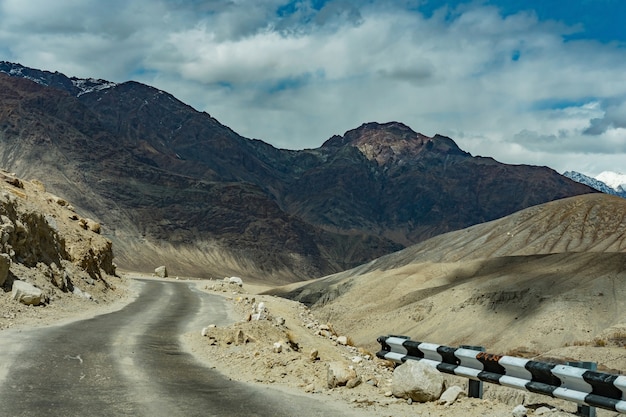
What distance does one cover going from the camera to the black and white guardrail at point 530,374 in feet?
27.0

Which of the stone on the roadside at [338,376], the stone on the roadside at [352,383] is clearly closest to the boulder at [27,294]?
the stone on the roadside at [338,376]

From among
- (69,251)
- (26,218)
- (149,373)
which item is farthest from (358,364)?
(69,251)

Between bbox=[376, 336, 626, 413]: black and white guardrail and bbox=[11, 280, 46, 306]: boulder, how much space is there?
15057mm

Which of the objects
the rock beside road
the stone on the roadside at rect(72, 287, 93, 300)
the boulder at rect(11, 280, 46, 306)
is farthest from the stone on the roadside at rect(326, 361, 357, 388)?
the stone on the roadside at rect(72, 287, 93, 300)

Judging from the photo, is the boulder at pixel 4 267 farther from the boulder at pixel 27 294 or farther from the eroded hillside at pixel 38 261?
the boulder at pixel 27 294

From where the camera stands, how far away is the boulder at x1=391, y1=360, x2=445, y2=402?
10.1 meters

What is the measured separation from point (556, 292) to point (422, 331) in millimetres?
13603

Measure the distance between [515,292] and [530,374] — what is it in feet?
188

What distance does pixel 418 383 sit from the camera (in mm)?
10148

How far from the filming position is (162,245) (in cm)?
19588

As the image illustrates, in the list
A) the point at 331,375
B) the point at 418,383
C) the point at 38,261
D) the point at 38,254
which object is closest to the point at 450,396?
the point at 418,383

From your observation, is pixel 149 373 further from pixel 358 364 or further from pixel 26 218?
pixel 26 218

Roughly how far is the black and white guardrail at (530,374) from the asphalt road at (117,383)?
7.98 feet

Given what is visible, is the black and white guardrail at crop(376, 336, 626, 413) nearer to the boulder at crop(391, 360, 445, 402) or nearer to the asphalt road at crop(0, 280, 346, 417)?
the boulder at crop(391, 360, 445, 402)
